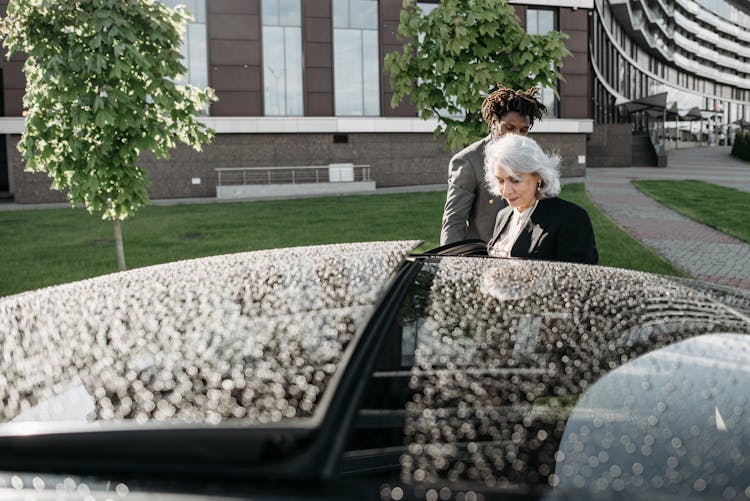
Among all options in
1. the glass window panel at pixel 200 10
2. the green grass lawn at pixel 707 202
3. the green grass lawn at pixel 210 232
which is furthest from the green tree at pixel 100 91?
the glass window panel at pixel 200 10

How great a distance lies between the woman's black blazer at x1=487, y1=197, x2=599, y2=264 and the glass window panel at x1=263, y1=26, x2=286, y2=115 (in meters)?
25.6

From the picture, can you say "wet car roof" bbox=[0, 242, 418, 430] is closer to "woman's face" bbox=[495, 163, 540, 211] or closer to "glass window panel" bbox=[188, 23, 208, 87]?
"woman's face" bbox=[495, 163, 540, 211]

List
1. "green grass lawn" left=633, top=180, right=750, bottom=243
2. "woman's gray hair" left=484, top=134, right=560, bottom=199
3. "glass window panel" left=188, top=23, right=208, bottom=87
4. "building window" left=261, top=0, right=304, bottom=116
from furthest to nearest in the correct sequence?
"building window" left=261, top=0, right=304, bottom=116, "glass window panel" left=188, top=23, right=208, bottom=87, "green grass lawn" left=633, top=180, right=750, bottom=243, "woman's gray hair" left=484, top=134, right=560, bottom=199

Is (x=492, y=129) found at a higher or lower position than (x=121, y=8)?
lower

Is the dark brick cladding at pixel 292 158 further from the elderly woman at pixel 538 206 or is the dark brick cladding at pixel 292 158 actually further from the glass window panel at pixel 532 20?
the elderly woman at pixel 538 206

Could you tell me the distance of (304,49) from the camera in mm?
28094

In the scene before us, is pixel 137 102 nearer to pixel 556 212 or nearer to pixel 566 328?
pixel 556 212

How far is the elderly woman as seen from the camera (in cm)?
331

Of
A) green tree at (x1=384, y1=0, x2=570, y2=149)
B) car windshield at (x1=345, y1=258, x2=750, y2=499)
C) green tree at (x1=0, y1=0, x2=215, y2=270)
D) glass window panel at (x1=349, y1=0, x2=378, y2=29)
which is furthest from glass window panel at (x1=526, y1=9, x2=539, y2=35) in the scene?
car windshield at (x1=345, y1=258, x2=750, y2=499)

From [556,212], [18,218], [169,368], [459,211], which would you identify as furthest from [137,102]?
[18,218]

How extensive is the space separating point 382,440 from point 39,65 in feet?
25.1

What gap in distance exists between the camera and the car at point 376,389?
116 centimetres

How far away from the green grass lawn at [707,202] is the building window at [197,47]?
16425 mm

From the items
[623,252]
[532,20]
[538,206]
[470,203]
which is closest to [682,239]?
[623,252]
